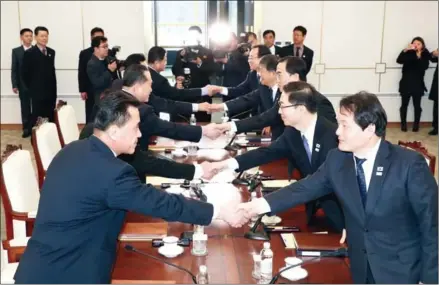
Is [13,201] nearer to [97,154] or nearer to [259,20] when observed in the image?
[97,154]

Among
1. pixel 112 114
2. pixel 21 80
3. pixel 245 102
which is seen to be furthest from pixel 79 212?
pixel 21 80

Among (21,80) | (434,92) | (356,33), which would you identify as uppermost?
(356,33)

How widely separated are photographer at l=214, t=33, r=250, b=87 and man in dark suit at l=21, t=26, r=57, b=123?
9.00ft

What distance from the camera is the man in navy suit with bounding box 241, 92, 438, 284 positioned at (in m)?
2.44

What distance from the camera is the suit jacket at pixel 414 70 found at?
371 inches

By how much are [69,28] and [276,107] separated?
5685 mm

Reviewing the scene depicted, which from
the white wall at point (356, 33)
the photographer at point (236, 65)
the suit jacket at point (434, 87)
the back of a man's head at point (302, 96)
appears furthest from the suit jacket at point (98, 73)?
the suit jacket at point (434, 87)

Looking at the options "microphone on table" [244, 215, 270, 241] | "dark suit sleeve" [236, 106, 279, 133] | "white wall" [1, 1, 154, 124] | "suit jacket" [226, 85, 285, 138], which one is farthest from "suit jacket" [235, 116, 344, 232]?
"white wall" [1, 1, 154, 124]

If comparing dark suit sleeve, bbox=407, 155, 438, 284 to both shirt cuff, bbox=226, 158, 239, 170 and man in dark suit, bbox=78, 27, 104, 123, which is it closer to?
shirt cuff, bbox=226, 158, 239, 170

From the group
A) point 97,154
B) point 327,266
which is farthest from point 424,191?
point 97,154

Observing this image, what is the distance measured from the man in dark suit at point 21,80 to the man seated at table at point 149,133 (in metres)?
4.97

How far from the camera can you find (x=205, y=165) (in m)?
3.89

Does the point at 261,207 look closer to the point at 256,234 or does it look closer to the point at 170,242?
the point at 256,234

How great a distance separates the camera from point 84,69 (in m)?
8.43
